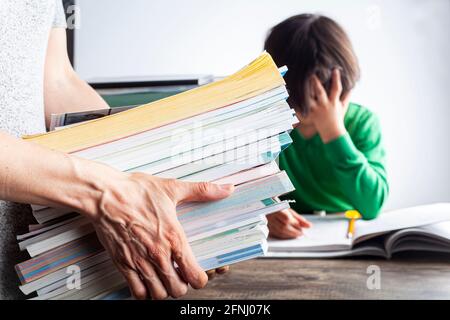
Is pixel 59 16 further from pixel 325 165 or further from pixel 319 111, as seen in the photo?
pixel 325 165

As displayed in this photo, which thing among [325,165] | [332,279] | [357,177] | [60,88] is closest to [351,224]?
[332,279]

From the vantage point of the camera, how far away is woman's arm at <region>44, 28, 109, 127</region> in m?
0.72

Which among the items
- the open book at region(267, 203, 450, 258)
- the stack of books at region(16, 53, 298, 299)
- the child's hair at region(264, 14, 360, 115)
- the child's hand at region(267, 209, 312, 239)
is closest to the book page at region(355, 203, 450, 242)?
the open book at region(267, 203, 450, 258)

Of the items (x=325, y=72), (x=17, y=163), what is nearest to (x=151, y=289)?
(x=17, y=163)

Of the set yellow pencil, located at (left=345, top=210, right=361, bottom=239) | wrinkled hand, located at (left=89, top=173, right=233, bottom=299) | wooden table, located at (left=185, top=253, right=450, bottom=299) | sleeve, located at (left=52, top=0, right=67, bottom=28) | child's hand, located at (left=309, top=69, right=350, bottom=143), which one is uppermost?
sleeve, located at (left=52, top=0, right=67, bottom=28)

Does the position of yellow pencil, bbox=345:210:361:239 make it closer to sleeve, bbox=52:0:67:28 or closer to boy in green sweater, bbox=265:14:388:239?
sleeve, bbox=52:0:67:28

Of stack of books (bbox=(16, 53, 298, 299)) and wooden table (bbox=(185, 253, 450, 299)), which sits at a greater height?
stack of books (bbox=(16, 53, 298, 299))

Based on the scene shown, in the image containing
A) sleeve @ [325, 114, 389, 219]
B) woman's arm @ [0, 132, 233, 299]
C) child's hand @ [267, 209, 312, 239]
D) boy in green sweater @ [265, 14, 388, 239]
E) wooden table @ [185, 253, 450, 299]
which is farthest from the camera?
boy in green sweater @ [265, 14, 388, 239]

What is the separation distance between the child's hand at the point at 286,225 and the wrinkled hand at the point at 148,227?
1.72ft

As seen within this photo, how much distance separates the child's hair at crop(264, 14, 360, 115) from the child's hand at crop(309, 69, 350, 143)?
1.1 inches

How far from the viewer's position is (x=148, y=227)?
465 mm
